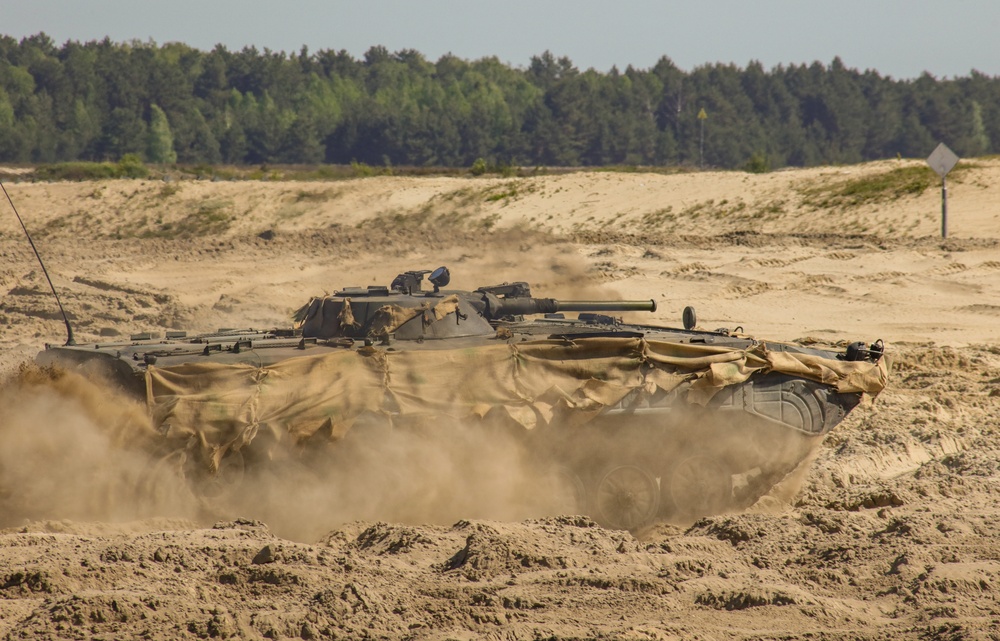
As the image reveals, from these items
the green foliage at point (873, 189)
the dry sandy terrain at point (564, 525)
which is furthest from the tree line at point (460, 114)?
the dry sandy terrain at point (564, 525)

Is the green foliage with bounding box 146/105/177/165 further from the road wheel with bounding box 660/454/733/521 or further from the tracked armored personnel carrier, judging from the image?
the road wheel with bounding box 660/454/733/521

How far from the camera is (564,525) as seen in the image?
8.07m

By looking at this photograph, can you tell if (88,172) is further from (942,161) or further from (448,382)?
(448,382)

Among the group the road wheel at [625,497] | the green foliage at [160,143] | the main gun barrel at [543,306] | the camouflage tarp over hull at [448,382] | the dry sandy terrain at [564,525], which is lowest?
the road wheel at [625,497]

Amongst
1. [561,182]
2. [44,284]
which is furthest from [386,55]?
[44,284]

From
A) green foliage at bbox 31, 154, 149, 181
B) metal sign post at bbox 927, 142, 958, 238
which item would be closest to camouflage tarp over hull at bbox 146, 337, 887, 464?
metal sign post at bbox 927, 142, 958, 238

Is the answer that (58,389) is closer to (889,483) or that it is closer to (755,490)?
(755,490)

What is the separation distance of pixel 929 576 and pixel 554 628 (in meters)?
2.18

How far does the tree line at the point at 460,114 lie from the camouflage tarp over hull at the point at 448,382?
56102 millimetres

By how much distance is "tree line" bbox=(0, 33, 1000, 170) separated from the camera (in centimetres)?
6750

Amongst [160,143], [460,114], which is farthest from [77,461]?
[460,114]

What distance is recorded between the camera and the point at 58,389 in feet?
27.3

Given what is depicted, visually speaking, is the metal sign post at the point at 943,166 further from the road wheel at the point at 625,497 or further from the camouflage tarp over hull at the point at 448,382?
A: the road wheel at the point at 625,497

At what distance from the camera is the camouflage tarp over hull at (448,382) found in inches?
330
